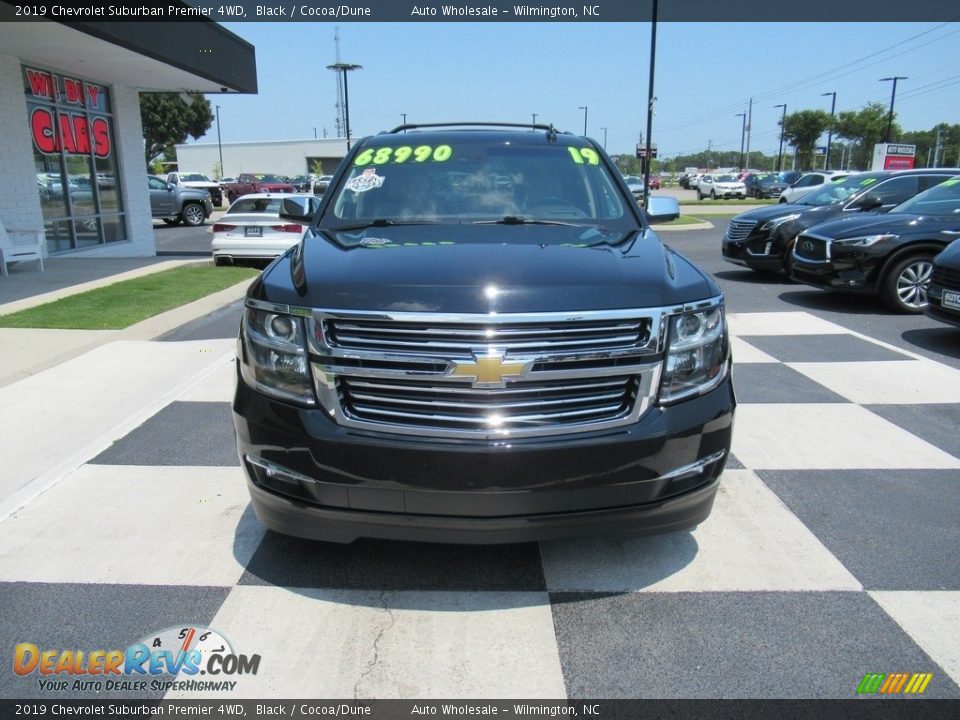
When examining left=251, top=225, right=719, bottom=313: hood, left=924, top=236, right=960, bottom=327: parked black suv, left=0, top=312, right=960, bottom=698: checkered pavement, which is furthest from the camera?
left=924, top=236, right=960, bottom=327: parked black suv

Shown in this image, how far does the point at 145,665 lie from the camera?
2.60 metres

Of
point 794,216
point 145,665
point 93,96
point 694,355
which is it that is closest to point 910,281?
point 794,216

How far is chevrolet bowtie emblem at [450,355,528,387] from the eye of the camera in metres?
2.62

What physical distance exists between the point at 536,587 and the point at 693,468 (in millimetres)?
826

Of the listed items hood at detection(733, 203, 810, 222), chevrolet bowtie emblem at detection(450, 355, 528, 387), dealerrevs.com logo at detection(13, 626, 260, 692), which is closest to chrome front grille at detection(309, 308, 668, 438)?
chevrolet bowtie emblem at detection(450, 355, 528, 387)

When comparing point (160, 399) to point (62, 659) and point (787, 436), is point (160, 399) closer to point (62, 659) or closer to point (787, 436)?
point (62, 659)

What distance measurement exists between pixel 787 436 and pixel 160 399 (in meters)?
4.47

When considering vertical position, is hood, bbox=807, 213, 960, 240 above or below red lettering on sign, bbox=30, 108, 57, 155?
below

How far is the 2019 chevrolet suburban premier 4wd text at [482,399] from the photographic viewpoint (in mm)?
2627

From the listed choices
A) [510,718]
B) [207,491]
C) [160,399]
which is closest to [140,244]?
[160,399]

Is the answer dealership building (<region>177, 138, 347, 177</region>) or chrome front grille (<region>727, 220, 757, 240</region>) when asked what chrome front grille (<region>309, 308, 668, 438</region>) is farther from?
dealership building (<region>177, 138, 347, 177</region>)

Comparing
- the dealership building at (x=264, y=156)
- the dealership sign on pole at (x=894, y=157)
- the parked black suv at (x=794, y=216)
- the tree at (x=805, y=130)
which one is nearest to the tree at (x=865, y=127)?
the tree at (x=805, y=130)

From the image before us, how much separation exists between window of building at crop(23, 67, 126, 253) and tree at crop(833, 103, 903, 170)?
72082mm

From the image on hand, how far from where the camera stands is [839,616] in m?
2.87
